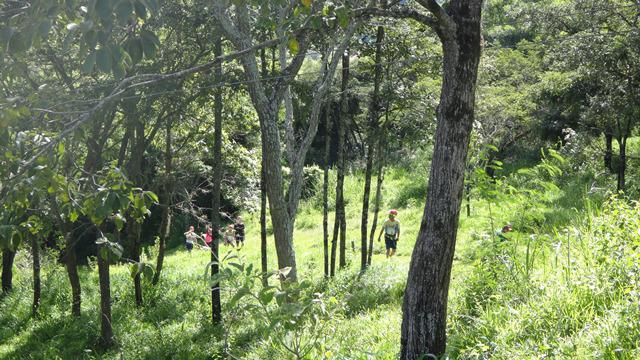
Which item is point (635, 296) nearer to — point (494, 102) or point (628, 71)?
point (628, 71)

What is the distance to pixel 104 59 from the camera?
6.67ft

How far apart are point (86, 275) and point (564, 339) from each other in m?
13.9

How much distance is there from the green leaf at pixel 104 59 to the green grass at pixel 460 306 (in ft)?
5.96

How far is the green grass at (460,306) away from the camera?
14.2ft

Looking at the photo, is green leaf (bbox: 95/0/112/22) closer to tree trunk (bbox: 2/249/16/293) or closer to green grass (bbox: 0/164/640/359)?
green grass (bbox: 0/164/640/359)

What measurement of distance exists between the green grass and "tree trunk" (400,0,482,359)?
0.36 metres

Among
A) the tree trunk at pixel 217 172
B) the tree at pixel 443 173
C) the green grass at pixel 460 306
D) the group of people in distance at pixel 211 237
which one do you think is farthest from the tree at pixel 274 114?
the tree at pixel 443 173

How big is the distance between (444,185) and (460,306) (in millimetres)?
2092

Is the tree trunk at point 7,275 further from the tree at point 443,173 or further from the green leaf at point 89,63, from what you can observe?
the green leaf at point 89,63

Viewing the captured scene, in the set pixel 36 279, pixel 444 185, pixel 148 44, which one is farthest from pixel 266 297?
pixel 36 279

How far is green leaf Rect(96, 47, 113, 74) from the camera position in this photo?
202 cm

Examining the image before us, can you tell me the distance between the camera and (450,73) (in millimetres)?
4445

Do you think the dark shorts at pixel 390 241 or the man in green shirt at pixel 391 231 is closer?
the man in green shirt at pixel 391 231

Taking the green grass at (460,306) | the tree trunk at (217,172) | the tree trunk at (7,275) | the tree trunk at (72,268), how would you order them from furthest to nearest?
the tree trunk at (7,275)
the tree trunk at (72,268)
the tree trunk at (217,172)
the green grass at (460,306)
